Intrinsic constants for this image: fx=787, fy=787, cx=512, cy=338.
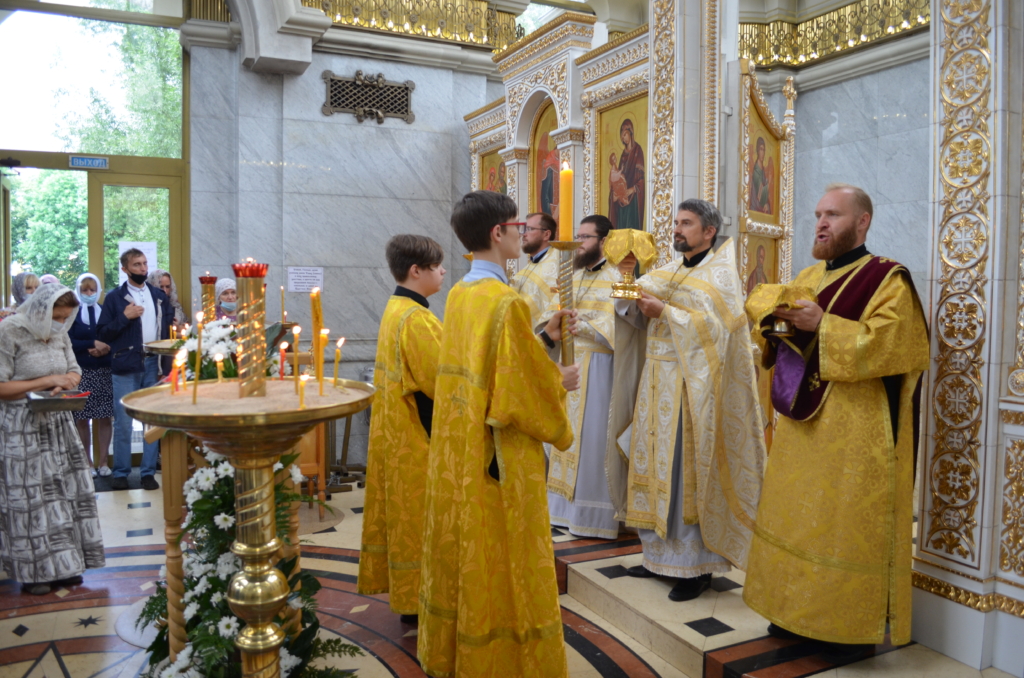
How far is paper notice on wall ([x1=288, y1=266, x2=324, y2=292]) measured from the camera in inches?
320

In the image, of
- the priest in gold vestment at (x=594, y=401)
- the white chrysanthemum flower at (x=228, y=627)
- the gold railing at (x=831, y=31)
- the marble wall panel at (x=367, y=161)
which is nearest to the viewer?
the white chrysanthemum flower at (x=228, y=627)

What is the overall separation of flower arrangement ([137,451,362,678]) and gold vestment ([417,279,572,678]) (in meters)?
0.45

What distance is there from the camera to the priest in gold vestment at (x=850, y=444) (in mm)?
2871

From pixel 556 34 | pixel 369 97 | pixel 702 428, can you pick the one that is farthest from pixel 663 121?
pixel 369 97

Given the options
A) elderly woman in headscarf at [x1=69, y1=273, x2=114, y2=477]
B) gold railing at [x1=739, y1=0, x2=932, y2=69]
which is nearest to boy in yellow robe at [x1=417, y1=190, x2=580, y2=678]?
elderly woman in headscarf at [x1=69, y1=273, x2=114, y2=477]

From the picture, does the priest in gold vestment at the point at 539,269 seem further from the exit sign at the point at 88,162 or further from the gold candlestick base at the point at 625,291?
the exit sign at the point at 88,162

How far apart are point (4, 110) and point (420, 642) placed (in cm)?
784

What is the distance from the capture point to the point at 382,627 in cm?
375

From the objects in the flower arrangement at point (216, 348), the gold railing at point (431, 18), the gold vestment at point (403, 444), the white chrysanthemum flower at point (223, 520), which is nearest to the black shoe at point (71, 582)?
the gold vestment at point (403, 444)

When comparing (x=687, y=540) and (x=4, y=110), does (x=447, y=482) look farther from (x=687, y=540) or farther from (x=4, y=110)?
(x=4, y=110)

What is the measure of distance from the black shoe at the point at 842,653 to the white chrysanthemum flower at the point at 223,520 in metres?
2.26

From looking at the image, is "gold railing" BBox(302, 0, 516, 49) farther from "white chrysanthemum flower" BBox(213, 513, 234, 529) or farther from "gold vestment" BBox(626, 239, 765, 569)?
"white chrysanthemum flower" BBox(213, 513, 234, 529)

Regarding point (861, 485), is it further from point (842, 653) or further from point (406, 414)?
point (406, 414)

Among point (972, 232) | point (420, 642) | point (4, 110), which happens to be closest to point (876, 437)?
point (972, 232)
